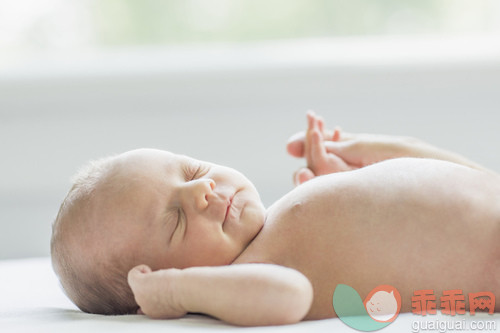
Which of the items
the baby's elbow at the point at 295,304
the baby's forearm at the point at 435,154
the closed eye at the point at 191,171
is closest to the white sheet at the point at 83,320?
the baby's elbow at the point at 295,304

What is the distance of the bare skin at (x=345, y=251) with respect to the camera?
90 cm

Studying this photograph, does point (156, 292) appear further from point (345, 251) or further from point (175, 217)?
point (345, 251)

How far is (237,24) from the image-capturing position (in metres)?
2.52

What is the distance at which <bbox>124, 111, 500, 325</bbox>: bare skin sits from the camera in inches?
35.6

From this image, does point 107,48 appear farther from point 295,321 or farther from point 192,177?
point 295,321

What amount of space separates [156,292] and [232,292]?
0.37ft

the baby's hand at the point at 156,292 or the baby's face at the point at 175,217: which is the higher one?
the baby's face at the point at 175,217

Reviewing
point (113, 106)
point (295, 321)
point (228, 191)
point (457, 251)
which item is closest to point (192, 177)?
point (228, 191)

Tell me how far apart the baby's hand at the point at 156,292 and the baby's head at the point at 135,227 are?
0.05 metres

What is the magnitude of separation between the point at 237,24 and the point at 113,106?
1.90 feet

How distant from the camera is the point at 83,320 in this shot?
0.97 metres

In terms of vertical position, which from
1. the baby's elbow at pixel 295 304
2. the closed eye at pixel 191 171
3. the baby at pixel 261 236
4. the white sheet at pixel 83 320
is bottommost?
the white sheet at pixel 83 320

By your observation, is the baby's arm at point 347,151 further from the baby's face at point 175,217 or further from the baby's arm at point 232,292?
the baby's arm at point 232,292

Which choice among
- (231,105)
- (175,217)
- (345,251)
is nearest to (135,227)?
(175,217)
